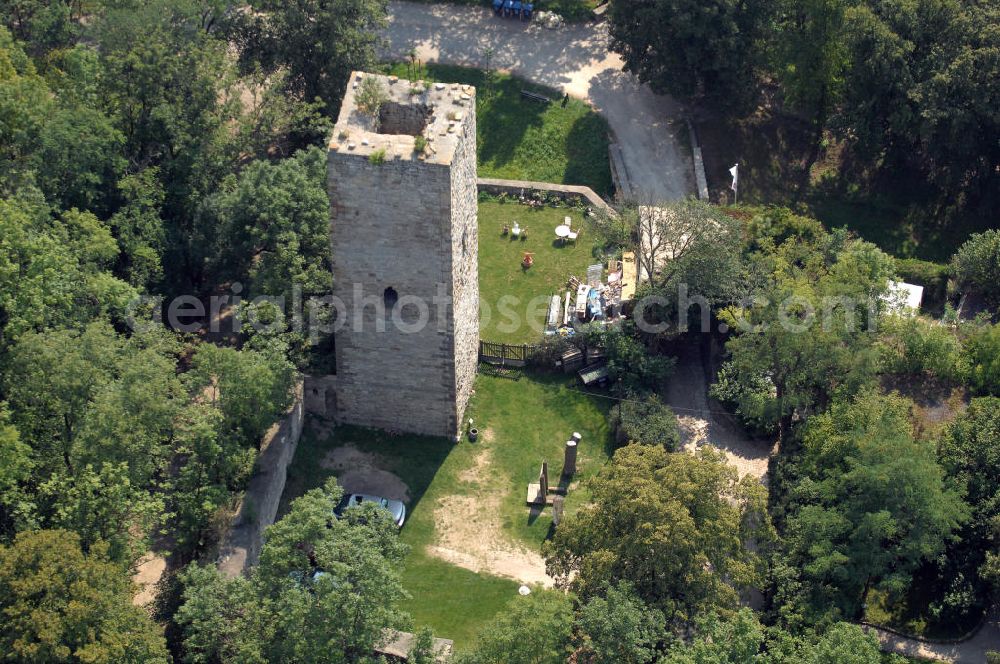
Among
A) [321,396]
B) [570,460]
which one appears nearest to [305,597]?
[321,396]

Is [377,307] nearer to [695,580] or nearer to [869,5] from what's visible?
[695,580]

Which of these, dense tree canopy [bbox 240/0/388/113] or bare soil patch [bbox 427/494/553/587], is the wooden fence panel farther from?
dense tree canopy [bbox 240/0/388/113]

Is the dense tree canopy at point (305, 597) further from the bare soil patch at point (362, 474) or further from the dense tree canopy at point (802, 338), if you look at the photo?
the dense tree canopy at point (802, 338)

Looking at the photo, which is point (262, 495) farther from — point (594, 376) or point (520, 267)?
point (520, 267)

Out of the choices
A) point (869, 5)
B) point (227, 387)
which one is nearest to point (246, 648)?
point (227, 387)

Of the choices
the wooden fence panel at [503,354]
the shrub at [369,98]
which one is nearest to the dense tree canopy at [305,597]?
the wooden fence panel at [503,354]

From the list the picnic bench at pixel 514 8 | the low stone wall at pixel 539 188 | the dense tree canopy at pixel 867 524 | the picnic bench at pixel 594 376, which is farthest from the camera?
the picnic bench at pixel 514 8
